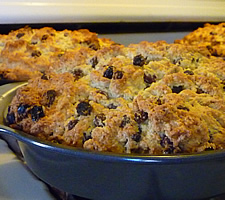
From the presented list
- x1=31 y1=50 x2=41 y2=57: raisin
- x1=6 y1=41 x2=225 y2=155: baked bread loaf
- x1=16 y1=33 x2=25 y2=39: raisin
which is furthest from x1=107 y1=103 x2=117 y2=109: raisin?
x1=16 y1=33 x2=25 y2=39: raisin

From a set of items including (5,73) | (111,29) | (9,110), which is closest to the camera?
(9,110)


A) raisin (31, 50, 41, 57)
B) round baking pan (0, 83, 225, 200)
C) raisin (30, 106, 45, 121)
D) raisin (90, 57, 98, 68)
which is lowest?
round baking pan (0, 83, 225, 200)

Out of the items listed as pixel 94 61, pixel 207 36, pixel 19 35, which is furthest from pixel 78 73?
pixel 207 36

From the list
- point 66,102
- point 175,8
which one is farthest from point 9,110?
point 175,8

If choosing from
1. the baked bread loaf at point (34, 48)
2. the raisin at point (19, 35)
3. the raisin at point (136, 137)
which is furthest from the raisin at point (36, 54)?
the raisin at point (136, 137)

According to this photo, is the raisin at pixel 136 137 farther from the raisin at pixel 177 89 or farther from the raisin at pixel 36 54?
the raisin at pixel 36 54

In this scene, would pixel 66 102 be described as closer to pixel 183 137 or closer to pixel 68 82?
pixel 68 82

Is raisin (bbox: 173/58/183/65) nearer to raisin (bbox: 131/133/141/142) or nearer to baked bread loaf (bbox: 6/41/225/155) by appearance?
baked bread loaf (bbox: 6/41/225/155)
